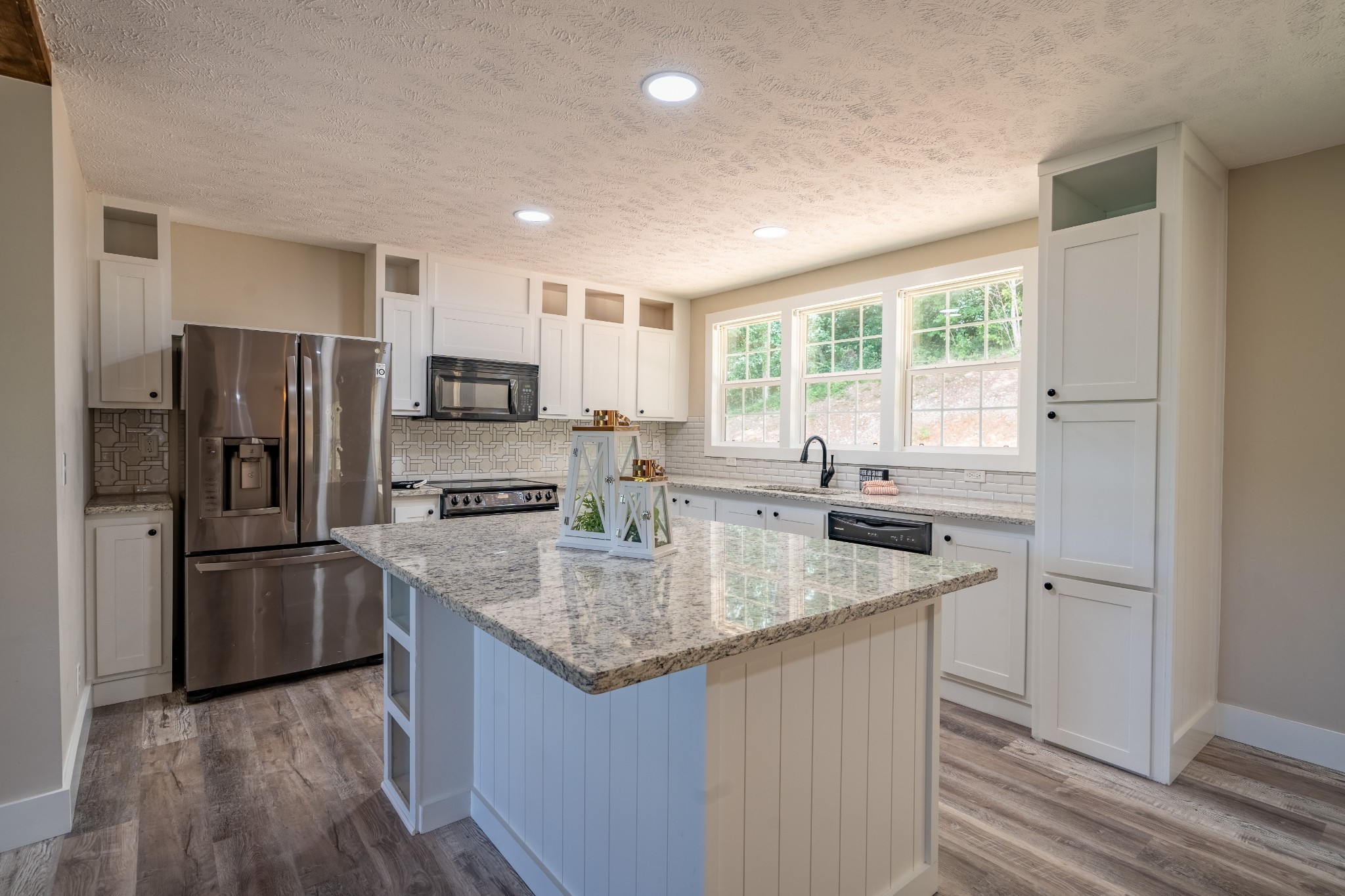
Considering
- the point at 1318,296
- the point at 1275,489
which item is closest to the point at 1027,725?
the point at 1275,489

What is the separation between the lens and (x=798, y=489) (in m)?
4.47

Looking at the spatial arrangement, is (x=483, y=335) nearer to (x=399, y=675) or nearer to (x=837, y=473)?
(x=837, y=473)

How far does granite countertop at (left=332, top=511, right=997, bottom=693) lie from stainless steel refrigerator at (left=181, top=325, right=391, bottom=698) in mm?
1440

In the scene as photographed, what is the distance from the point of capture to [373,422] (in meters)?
3.64

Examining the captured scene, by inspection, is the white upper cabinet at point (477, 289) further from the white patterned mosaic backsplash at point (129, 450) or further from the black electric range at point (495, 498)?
the white patterned mosaic backsplash at point (129, 450)

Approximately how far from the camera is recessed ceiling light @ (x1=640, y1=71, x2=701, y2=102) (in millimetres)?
2094

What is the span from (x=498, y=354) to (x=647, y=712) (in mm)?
3513

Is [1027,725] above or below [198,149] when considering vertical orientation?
below

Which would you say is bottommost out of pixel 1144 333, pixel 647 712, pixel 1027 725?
pixel 1027 725

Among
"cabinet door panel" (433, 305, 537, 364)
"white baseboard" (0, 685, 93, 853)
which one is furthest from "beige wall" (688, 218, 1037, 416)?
"white baseboard" (0, 685, 93, 853)

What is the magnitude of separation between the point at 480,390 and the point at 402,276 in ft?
3.09

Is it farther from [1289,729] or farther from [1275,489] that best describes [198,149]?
[1289,729]

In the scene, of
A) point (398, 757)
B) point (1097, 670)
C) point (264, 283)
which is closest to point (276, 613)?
point (398, 757)

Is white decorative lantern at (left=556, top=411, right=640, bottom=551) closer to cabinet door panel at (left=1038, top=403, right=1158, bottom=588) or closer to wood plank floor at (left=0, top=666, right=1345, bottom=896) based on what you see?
wood plank floor at (left=0, top=666, right=1345, bottom=896)
